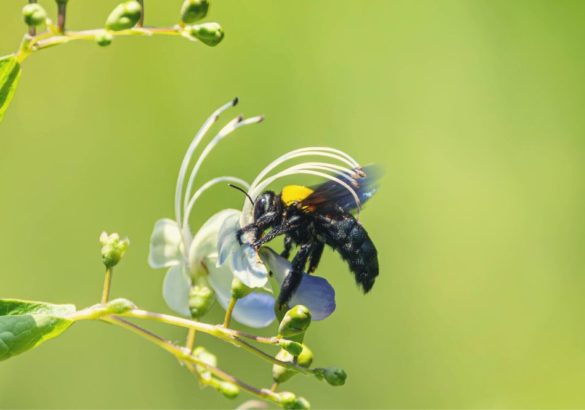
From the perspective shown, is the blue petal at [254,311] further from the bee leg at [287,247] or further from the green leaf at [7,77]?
the green leaf at [7,77]

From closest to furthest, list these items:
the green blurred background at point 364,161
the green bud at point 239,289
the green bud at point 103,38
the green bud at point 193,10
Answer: the green bud at point 103,38 < the green bud at point 193,10 < the green bud at point 239,289 < the green blurred background at point 364,161

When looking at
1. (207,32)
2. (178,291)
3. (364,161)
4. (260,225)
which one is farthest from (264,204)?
(364,161)

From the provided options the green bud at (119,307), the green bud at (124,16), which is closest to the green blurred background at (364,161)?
the green bud at (119,307)

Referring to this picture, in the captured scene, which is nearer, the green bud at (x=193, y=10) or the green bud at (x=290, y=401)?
the green bud at (x=193, y=10)

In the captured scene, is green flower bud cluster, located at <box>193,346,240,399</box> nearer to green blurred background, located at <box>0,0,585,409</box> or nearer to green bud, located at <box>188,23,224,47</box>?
green bud, located at <box>188,23,224,47</box>

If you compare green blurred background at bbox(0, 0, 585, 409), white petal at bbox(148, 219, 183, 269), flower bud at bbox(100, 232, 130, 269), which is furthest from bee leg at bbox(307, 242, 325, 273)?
green blurred background at bbox(0, 0, 585, 409)

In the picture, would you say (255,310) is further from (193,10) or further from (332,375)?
(193,10)
